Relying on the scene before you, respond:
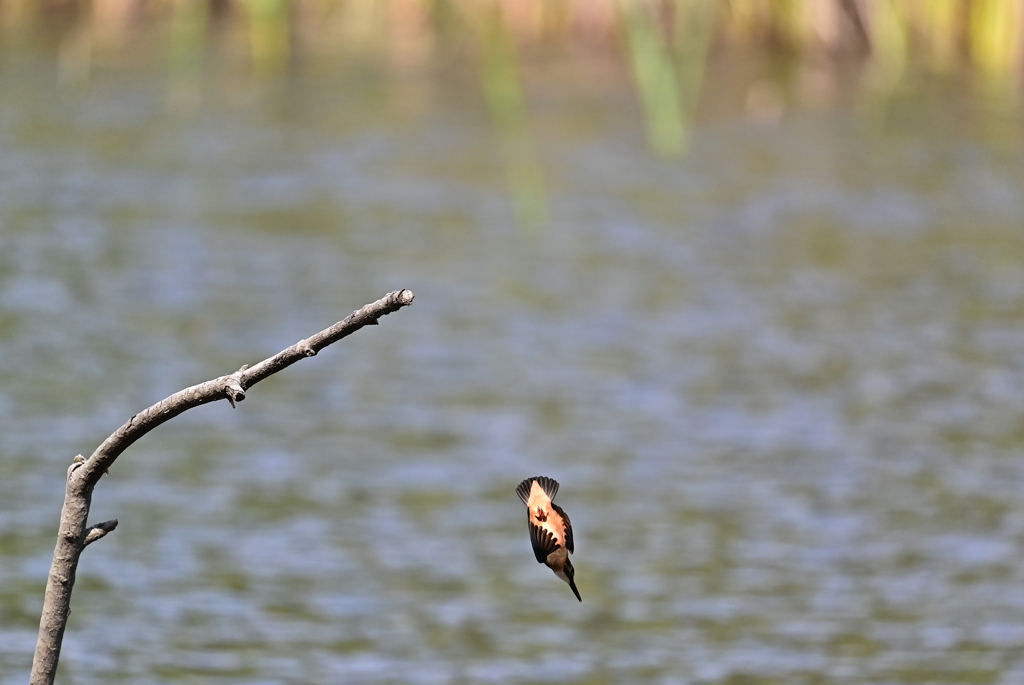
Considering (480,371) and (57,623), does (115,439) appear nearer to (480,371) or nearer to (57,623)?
(57,623)

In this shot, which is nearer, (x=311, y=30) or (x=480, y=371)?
(x=480, y=371)

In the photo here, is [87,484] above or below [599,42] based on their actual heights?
below

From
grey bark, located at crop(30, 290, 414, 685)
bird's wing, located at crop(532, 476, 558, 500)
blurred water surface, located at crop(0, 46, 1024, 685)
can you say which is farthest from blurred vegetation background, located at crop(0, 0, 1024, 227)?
bird's wing, located at crop(532, 476, 558, 500)

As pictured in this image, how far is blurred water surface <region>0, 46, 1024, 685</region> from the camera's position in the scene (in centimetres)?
616

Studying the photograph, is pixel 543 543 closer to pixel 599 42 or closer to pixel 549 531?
pixel 549 531

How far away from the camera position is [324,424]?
8680 millimetres

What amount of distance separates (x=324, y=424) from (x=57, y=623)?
527 centimetres

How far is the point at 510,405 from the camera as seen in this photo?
905 cm

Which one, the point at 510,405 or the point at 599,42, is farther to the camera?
the point at 599,42

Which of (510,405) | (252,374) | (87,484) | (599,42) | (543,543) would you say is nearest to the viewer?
(543,543)

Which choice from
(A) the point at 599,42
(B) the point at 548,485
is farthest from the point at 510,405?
(A) the point at 599,42

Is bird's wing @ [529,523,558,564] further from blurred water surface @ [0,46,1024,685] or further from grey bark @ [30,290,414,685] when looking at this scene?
blurred water surface @ [0,46,1024,685]

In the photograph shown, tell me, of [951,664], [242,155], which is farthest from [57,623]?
[242,155]

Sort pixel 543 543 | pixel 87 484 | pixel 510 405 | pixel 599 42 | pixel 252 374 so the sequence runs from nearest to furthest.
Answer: pixel 543 543 < pixel 252 374 < pixel 87 484 < pixel 510 405 < pixel 599 42
